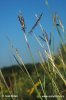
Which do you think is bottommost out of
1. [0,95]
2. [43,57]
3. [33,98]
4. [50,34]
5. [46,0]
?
[33,98]

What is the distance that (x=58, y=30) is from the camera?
75.9 inches

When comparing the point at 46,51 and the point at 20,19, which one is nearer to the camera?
the point at 20,19

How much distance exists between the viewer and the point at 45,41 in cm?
181

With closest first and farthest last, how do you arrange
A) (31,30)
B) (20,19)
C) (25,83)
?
(20,19) → (31,30) → (25,83)

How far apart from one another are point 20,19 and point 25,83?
656cm

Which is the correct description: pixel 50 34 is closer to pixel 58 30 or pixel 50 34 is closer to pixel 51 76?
pixel 58 30

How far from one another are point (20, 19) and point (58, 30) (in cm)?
40

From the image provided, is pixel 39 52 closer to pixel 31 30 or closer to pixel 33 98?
pixel 31 30

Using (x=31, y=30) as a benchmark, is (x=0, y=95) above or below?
below

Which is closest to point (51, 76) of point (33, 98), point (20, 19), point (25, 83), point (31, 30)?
point (31, 30)

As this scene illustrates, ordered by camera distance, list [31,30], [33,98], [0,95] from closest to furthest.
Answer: [31,30] → [0,95] → [33,98]

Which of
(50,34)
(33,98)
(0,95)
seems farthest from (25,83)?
(50,34)

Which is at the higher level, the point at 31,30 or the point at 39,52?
the point at 31,30

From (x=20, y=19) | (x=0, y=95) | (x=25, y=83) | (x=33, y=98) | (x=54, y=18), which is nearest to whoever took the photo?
(x=20, y=19)
